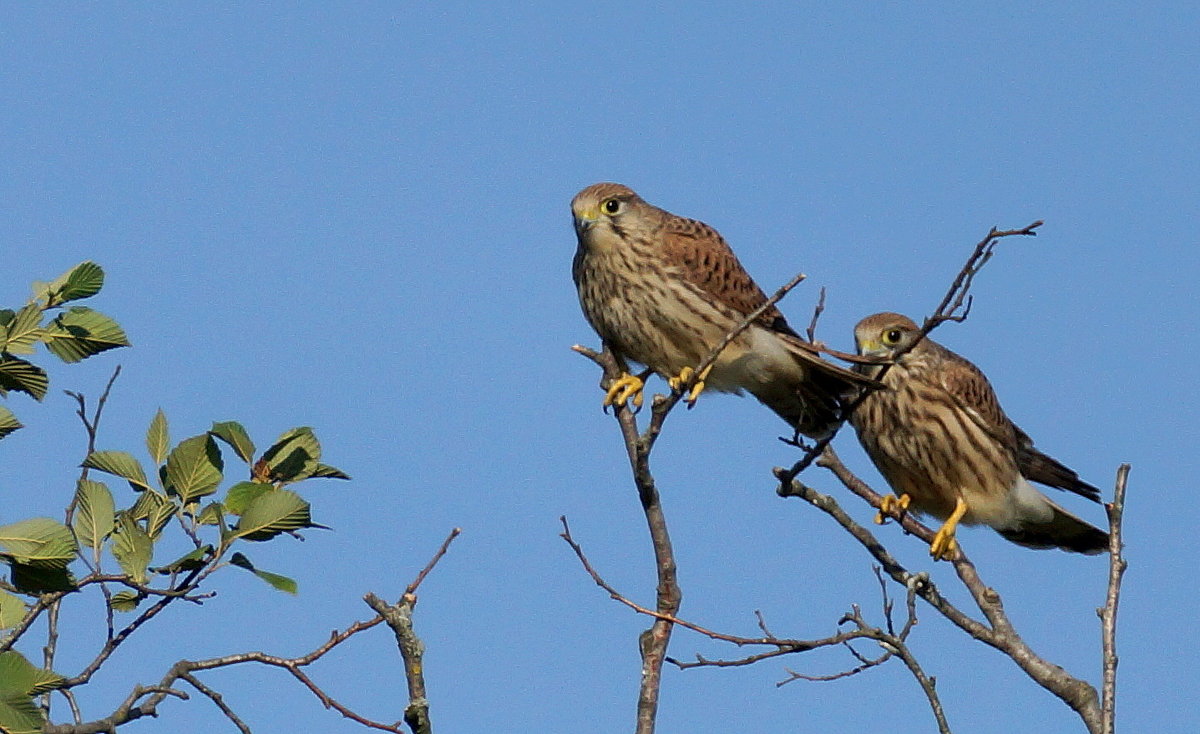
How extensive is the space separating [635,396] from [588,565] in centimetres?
108

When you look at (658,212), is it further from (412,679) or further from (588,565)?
(412,679)

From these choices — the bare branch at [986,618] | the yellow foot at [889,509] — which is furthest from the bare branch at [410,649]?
the yellow foot at [889,509]

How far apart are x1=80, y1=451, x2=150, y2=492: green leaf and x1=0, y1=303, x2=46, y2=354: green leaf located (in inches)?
9.1

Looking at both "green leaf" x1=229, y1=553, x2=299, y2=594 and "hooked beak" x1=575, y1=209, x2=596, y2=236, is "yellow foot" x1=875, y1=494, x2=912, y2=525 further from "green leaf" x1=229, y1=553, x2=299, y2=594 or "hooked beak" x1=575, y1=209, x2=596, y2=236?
"green leaf" x1=229, y1=553, x2=299, y2=594

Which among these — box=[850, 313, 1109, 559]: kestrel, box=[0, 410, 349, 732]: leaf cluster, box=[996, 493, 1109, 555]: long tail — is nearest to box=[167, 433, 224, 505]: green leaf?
box=[0, 410, 349, 732]: leaf cluster

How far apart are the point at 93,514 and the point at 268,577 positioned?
0.32 metres

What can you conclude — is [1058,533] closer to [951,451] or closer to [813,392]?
[951,451]

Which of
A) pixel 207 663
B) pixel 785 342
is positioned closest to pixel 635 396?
pixel 785 342

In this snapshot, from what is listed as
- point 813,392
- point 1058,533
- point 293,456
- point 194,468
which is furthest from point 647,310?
point 194,468

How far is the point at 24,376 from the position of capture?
97.4 inches

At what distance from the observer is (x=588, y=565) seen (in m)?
3.47

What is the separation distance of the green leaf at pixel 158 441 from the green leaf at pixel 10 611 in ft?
1.08

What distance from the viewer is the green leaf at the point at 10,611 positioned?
8.07 ft

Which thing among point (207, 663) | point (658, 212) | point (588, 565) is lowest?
point (207, 663)
